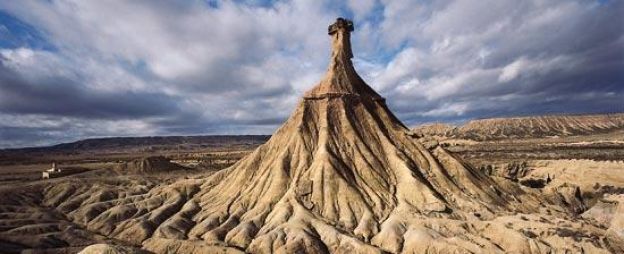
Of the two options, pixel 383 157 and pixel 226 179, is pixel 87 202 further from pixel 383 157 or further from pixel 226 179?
pixel 383 157

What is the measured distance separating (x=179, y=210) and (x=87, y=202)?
57.8 feet

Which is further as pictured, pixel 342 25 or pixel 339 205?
pixel 342 25

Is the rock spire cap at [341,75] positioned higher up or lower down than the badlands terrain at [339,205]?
higher up

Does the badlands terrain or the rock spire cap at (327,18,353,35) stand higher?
the rock spire cap at (327,18,353,35)

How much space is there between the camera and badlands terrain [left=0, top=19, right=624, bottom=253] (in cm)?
4072

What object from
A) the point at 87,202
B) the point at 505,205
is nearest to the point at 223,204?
the point at 87,202

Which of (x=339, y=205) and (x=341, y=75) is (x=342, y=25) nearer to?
(x=341, y=75)

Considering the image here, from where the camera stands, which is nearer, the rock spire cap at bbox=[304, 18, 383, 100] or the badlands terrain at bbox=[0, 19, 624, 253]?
the badlands terrain at bbox=[0, 19, 624, 253]

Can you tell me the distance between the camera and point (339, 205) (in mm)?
47375

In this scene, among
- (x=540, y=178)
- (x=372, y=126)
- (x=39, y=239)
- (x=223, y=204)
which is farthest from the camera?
(x=540, y=178)

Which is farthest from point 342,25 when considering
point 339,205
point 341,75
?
point 339,205

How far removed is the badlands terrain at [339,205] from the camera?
134 ft

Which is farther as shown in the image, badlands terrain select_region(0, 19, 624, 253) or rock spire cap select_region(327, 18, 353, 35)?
rock spire cap select_region(327, 18, 353, 35)

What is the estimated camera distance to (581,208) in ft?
182
